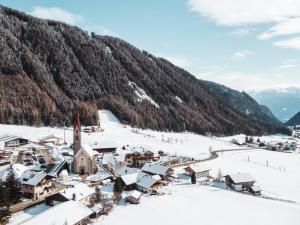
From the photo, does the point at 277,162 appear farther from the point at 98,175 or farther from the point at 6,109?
the point at 6,109

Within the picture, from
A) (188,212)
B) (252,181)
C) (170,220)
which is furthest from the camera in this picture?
(252,181)

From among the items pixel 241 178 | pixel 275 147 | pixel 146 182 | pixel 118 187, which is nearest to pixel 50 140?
pixel 118 187

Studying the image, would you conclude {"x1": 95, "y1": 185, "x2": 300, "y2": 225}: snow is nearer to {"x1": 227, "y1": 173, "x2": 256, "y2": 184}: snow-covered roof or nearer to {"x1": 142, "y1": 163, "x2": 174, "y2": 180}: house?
{"x1": 227, "y1": 173, "x2": 256, "y2": 184}: snow-covered roof

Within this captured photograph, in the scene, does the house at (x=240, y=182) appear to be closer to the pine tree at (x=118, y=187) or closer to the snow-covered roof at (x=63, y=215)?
the pine tree at (x=118, y=187)

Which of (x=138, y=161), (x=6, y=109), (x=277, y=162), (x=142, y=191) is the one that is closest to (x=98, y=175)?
(x=142, y=191)

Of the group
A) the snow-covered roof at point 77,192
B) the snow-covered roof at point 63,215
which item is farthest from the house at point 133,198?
the snow-covered roof at point 63,215

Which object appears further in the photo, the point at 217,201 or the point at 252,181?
the point at 252,181

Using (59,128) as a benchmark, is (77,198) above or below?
below

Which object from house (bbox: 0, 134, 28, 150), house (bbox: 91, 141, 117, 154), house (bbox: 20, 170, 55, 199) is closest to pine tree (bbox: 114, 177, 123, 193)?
house (bbox: 20, 170, 55, 199)
